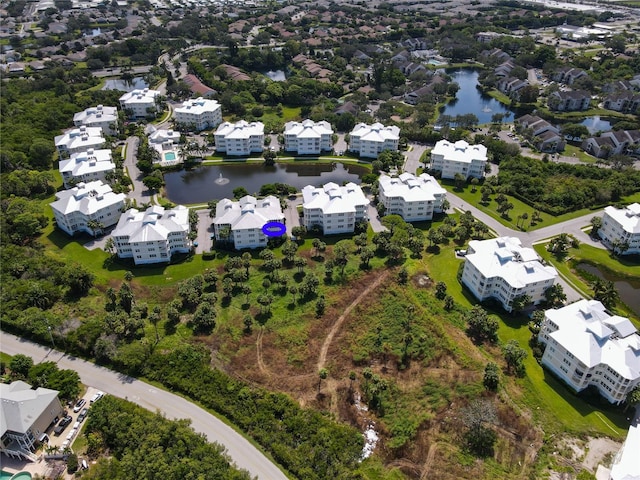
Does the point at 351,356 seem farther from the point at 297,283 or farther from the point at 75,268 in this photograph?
the point at 75,268

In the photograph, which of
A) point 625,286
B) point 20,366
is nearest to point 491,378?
point 625,286

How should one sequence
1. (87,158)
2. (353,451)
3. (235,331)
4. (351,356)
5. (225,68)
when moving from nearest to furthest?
(353,451) → (351,356) → (235,331) → (87,158) → (225,68)

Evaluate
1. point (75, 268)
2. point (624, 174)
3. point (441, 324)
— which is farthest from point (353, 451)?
point (624, 174)

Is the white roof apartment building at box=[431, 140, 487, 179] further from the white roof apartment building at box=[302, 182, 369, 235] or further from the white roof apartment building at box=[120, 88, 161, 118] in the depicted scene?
the white roof apartment building at box=[120, 88, 161, 118]

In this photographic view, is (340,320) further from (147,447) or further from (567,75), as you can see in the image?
(567,75)

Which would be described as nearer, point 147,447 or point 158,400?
point 147,447

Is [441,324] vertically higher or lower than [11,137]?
lower

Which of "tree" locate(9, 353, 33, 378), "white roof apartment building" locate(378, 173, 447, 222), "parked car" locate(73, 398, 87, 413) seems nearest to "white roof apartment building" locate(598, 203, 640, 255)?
"white roof apartment building" locate(378, 173, 447, 222)

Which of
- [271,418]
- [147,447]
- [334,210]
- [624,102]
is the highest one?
[624,102]
